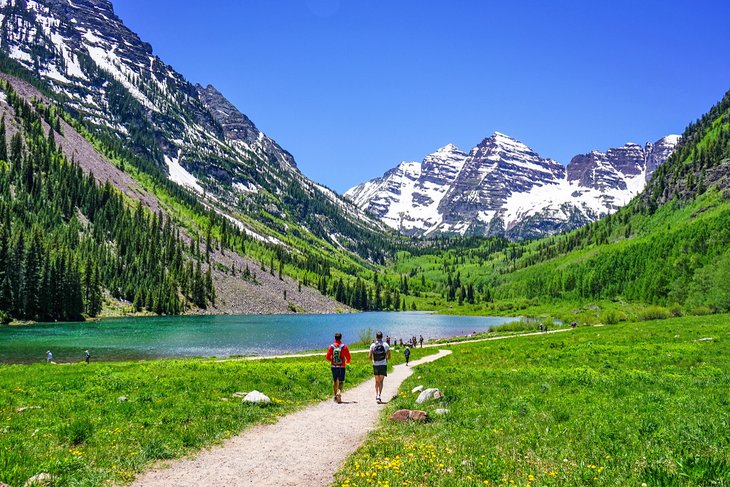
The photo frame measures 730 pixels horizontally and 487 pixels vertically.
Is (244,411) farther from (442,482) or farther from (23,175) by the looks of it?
(23,175)

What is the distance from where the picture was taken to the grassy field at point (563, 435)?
1043cm

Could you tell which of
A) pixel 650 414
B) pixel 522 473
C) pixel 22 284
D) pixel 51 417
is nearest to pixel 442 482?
pixel 522 473

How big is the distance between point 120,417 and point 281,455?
7.63 m

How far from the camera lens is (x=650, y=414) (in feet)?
52.6

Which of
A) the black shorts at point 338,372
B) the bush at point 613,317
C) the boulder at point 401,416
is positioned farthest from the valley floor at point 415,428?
the bush at point 613,317

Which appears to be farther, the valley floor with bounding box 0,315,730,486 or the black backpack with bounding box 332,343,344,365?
the black backpack with bounding box 332,343,344,365

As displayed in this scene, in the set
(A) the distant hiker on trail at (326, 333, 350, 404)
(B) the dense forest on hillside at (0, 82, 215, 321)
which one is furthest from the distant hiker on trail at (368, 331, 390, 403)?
(B) the dense forest on hillside at (0, 82, 215, 321)

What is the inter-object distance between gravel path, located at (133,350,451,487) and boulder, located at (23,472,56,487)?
1.95 metres

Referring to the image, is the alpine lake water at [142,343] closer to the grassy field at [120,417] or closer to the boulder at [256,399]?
the grassy field at [120,417]

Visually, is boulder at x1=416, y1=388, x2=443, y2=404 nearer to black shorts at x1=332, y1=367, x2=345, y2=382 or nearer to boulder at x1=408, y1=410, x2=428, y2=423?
boulder at x1=408, y1=410, x2=428, y2=423

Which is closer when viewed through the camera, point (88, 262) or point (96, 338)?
point (96, 338)

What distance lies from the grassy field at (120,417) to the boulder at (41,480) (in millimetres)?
163

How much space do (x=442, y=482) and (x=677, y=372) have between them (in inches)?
990

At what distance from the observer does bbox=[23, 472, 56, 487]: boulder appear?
10.2 m
